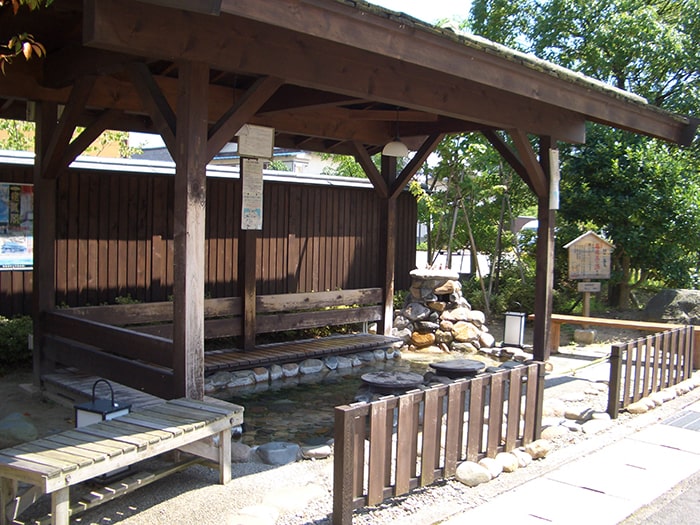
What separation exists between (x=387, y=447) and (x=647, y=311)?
889cm

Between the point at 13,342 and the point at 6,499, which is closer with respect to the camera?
the point at 6,499

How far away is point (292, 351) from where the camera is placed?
8234 mm

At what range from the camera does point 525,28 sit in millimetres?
14648

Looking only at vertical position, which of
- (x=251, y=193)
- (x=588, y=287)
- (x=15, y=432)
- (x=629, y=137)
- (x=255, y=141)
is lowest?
(x=15, y=432)

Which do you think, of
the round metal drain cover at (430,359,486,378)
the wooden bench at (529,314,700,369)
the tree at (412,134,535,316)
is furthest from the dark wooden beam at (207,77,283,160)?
the tree at (412,134,535,316)

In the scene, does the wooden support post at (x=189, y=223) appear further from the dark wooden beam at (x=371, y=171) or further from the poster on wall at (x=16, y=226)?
the dark wooden beam at (x=371, y=171)

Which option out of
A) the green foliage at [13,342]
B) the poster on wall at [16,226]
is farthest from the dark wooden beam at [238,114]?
the green foliage at [13,342]

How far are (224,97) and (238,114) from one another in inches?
103

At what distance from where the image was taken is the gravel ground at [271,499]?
3.74 meters

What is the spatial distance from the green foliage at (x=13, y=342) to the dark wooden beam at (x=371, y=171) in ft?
15.4

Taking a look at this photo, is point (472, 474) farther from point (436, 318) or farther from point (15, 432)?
point (436, 318)

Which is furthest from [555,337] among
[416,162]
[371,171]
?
[371,171]

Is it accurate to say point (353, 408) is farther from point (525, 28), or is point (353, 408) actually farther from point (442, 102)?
point (525, 28)

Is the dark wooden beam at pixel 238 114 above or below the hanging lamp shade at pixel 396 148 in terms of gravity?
below
